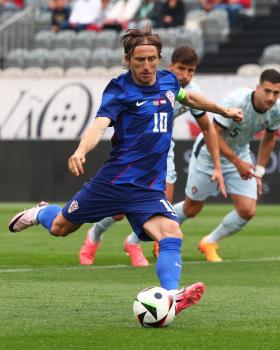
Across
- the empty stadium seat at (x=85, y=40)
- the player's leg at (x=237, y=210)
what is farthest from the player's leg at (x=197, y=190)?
the empty stadium seat at (x=85, y=40)

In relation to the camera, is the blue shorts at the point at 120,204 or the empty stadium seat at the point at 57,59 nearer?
the blue shorts at the point at 120,204

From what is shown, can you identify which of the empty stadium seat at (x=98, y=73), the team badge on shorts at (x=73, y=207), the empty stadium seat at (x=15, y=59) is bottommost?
the empty stadium seat at (x=15, y=59)

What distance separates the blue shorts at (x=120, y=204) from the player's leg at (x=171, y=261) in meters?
0.07

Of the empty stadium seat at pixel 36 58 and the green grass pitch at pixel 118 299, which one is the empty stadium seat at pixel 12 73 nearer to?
the empty stadium seat at pixel 36 58

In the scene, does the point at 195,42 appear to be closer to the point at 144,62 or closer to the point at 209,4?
the point at 209,4

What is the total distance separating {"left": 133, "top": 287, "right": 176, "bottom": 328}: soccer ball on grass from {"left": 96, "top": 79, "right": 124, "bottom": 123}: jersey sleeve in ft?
4.20

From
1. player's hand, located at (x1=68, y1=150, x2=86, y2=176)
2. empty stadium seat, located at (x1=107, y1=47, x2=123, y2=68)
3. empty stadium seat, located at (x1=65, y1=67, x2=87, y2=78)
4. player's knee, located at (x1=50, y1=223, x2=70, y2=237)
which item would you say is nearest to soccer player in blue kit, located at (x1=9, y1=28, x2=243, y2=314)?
player's knee, located at (x1=50, y1=223, x2=70, y2=237)

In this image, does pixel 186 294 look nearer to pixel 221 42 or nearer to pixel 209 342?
pixel 209 342

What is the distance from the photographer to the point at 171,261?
27.1 feet

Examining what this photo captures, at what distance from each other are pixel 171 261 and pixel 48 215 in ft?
4.91

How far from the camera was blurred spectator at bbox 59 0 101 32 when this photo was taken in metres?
29.6

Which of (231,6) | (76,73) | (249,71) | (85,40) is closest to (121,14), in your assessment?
(85,40)

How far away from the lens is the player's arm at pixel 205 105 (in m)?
9.11

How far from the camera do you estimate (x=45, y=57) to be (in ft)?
93.9
